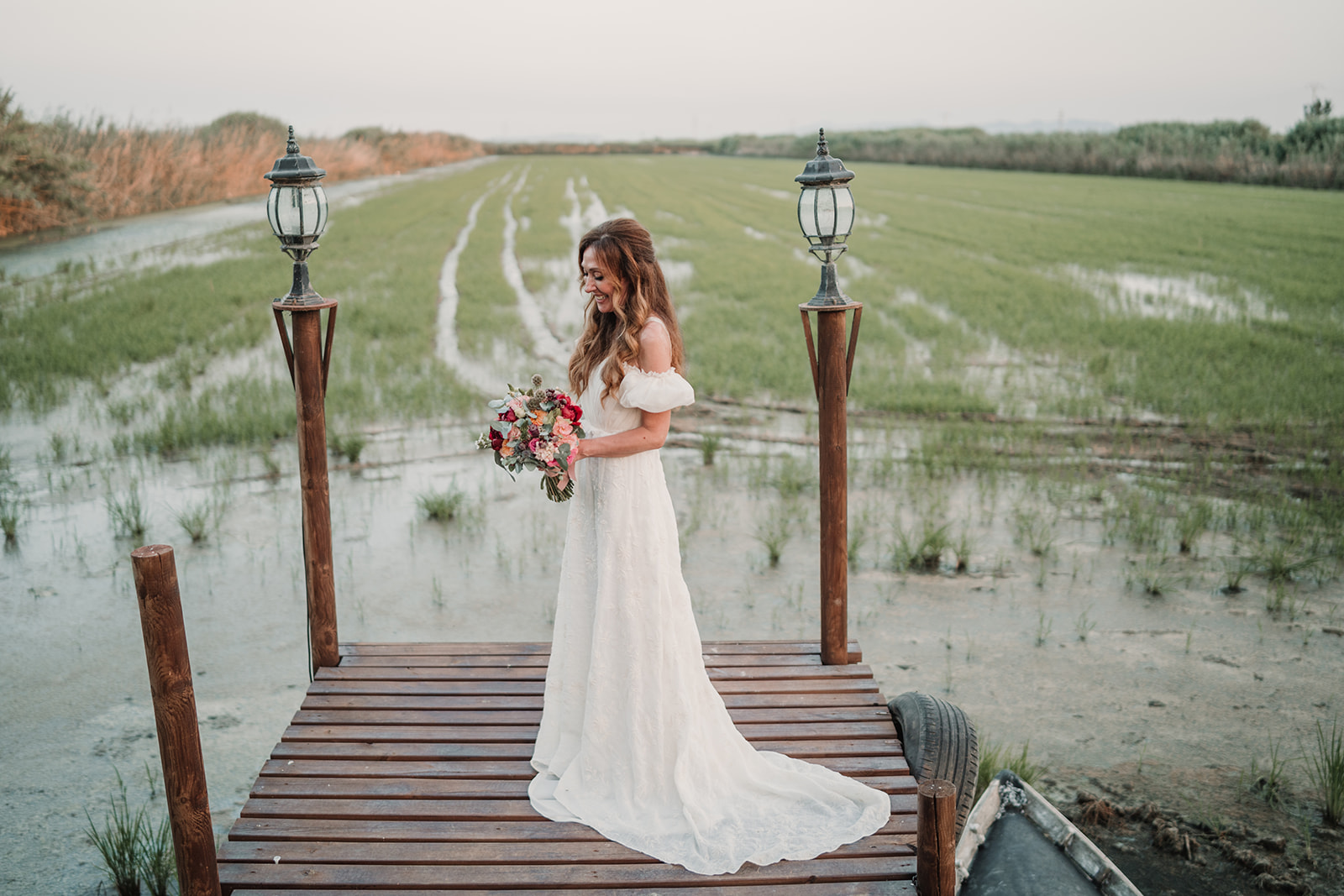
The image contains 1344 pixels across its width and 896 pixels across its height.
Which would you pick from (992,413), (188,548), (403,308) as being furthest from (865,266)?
(188,548)

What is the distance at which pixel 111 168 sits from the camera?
26656 mm

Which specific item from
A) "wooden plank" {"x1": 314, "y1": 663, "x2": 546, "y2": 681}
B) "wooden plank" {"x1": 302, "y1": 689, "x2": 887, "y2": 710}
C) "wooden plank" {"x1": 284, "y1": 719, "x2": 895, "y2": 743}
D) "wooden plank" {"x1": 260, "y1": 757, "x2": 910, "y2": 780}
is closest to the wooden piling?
"wooden plank" {"x1": 314, "y1": 663, "x2": 546, "y2": 681}

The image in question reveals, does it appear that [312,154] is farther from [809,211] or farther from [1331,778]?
[1331,778]

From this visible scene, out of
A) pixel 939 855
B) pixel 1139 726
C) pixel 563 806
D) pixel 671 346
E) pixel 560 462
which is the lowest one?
pixel 1139 726

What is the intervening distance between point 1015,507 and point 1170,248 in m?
16.1

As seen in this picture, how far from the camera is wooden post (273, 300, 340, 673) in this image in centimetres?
490

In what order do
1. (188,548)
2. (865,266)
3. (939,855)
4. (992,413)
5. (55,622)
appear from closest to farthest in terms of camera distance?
(939,855), (55,622), (188,548), (992,413), (865,266)

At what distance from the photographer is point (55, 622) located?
6.59 meters

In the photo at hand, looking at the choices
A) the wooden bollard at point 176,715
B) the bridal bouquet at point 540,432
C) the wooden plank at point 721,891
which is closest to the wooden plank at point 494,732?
the wooden plank at point 721,891

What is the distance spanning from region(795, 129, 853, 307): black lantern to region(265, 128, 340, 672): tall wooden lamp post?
2097 millimetres

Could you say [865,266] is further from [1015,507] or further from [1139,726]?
[1139,726]

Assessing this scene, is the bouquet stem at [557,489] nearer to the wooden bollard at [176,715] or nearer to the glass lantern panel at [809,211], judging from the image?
the wooden bollard at [176,715]

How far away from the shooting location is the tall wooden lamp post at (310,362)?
15.3 feet

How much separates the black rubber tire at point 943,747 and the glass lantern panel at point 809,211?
207cm
